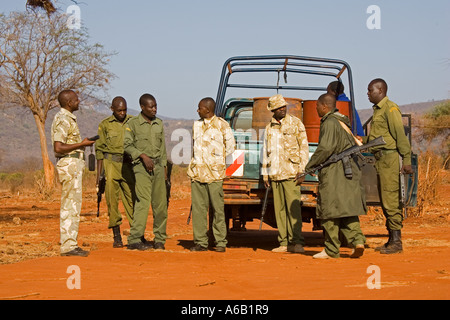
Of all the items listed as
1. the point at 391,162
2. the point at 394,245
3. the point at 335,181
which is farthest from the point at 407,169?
the point at 335,181

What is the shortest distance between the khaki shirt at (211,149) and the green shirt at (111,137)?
3.50 feet

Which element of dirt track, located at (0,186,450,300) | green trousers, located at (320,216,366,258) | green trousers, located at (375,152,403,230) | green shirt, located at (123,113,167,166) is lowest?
dirt track, located at (0,186,450,300)

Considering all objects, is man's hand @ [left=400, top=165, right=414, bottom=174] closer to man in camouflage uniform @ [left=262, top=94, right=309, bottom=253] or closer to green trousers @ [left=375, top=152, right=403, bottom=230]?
green trousers @ [left=375, top=152, right=403, bottom=230]

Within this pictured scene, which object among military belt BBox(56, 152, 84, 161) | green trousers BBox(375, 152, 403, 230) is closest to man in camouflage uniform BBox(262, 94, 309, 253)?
green trousers BBox(375, 152, 403, 230)

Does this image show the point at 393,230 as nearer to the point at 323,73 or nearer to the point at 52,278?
the point at 323,73

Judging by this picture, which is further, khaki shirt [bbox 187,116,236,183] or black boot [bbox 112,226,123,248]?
black boot [bbox 112,226,123,248]

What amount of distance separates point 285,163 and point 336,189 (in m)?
1.09

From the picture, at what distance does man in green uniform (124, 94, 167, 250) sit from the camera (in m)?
8.78

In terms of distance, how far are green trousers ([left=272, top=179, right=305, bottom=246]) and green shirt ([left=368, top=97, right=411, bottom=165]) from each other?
1.11 metres

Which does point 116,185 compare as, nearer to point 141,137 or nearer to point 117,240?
point 117,240

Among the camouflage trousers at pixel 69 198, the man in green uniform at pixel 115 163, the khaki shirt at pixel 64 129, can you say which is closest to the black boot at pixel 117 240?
the man in green uniform at pixel 115 163

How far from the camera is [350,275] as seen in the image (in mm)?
6418

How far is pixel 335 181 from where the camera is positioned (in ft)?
25.6

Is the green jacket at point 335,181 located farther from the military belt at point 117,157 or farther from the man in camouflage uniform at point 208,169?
the military belt at point 117,157
